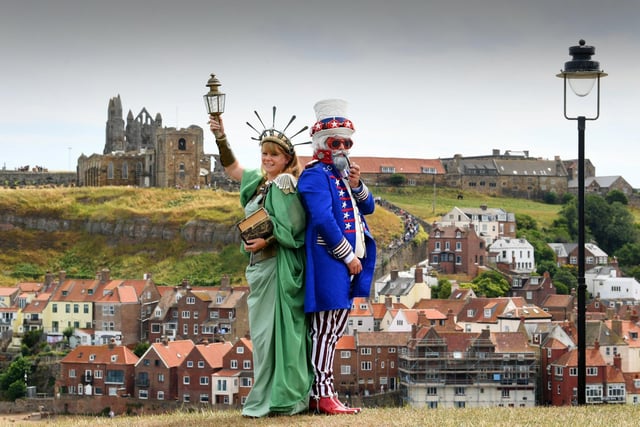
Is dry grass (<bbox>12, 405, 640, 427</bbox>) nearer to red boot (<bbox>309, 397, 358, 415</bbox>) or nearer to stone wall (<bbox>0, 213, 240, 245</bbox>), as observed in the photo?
red boot (<bbox>309, 397, 358, 415</bbox>)

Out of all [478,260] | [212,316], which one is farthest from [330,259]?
[478,260]

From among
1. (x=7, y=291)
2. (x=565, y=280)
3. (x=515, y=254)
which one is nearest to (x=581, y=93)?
(x=7, y=291)

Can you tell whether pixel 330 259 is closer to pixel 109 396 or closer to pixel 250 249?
pixel 250 249

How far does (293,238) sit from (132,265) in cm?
6788

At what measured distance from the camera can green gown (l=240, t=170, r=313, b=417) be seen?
11961 mm

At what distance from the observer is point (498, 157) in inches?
4692

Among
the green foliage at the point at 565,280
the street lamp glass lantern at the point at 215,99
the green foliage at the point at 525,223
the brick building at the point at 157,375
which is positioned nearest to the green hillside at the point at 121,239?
the green foliage at the point at 525,223

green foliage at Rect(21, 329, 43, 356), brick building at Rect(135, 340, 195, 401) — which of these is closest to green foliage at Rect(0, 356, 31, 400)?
green foliage at Rect(21, 329, 43, 356)

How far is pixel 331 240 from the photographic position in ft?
38.9

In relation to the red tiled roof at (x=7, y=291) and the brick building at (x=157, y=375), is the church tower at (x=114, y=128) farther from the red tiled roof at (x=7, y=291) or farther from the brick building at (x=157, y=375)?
the brick building at (x=157, y=375)

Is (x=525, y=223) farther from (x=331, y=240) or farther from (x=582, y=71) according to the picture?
(x=331, y=240)

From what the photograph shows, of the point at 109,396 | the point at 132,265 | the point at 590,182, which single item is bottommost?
the point at 109,396

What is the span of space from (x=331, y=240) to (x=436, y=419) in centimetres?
203

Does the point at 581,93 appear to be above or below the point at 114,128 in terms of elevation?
below
